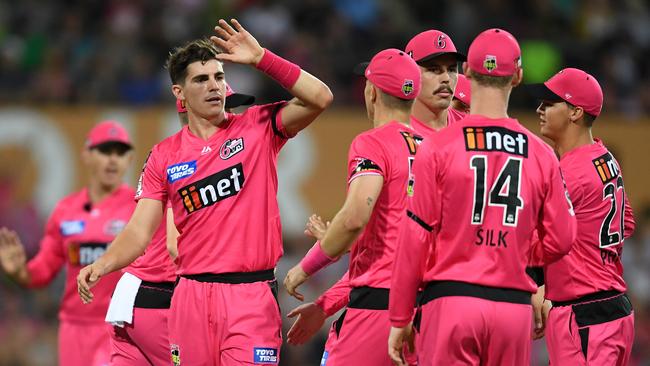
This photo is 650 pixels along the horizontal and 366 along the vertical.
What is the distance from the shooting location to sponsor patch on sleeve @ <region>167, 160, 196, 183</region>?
303 inches

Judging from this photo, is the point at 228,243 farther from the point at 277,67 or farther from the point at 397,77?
the point at 397,77

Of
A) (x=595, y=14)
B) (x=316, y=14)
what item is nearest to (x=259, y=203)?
(x=316, y=14)

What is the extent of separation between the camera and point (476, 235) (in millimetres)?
6453

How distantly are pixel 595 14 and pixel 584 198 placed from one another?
9754 millimetres

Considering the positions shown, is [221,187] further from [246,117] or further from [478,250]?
[478,250]

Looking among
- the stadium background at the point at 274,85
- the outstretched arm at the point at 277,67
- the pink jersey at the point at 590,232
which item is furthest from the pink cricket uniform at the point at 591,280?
the stadium background at the point at 274,85

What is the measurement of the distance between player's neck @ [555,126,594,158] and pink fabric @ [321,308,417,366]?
1.96m

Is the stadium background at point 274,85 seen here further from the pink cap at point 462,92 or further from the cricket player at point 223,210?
the cricket player at point 223,210

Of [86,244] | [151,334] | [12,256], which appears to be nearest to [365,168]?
[151,334]

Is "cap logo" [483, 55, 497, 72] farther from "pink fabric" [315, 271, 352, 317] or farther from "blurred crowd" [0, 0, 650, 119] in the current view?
"blurred crowd" [0, 0, 650, 119]

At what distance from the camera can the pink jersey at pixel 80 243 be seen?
10.2m

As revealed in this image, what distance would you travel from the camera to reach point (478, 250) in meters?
6.46

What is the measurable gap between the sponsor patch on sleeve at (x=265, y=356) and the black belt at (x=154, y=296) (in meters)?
1.68

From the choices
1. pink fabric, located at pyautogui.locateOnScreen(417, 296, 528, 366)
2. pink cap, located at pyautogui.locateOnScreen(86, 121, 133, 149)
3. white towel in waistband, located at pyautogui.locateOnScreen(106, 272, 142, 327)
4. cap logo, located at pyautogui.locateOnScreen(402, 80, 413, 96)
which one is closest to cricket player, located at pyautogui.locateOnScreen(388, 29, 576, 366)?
pink fabric, located at pyautogui.locateOnScreen(417, 296, 528, 366)
